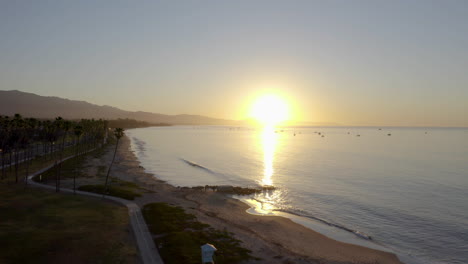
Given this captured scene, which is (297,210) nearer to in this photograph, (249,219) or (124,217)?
(249,219)

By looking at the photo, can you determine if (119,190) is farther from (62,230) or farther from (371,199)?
(371,199)

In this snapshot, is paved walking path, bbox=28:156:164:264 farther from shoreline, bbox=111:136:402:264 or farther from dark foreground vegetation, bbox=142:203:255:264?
shoreline, bbox=111:136:402:264

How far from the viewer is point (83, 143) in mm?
115000

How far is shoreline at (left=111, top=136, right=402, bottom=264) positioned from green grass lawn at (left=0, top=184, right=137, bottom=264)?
8.20m

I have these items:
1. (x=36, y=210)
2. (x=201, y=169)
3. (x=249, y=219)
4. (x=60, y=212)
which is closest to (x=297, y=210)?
(x=249, y=219)

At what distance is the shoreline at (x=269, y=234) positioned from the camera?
2559cm

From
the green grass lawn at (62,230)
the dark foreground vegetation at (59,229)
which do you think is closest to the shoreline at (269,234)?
the green grass lawn at (62,230)

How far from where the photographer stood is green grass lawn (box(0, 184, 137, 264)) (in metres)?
21.8

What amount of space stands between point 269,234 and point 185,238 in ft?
31.3

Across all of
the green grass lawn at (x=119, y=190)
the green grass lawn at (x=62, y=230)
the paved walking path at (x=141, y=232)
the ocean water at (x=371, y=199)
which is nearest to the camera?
the green grass lawn at (x=62, y=230)

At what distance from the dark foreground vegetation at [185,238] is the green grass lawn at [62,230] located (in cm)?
263

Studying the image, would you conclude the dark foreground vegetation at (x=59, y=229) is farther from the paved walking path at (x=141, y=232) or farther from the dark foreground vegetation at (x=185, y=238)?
the dark foreground vegetation at (x=185, y=238)

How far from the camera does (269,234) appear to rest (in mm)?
31000

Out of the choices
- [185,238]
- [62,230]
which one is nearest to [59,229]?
[62,230]
